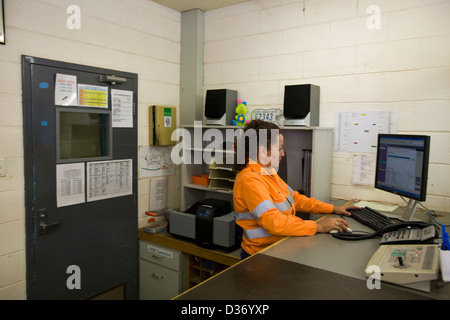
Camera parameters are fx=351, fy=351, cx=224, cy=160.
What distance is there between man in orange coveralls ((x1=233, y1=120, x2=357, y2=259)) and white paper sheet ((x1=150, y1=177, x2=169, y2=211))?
1427mm

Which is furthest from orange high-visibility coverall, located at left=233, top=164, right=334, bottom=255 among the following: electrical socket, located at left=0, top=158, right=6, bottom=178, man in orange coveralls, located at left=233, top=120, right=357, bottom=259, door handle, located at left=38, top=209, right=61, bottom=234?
electrical socket, located at left=0, top=158, right=6, bottom=178

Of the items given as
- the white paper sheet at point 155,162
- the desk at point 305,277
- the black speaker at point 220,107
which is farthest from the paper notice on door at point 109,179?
the desk at point 305,277

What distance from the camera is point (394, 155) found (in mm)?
2145

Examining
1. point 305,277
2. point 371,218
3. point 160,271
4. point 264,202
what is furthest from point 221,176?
point 305,277

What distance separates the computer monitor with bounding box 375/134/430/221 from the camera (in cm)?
189

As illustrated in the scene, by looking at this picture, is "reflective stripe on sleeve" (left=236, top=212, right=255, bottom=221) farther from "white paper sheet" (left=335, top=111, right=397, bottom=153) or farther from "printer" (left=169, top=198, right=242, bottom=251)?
"white paper sheet" (left=335, top=111, right=397, bottom=153)

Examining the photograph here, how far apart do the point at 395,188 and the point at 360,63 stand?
109 cm

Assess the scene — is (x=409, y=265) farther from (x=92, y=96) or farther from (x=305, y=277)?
(x=92, y=96)

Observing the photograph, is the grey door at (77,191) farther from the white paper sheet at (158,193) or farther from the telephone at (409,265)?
the telephone at (409,265)

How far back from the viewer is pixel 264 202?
6.24 feet

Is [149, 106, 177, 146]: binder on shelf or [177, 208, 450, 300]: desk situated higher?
[149, 106, 177, 146]: binder on shelf

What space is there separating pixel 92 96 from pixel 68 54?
0.34m
